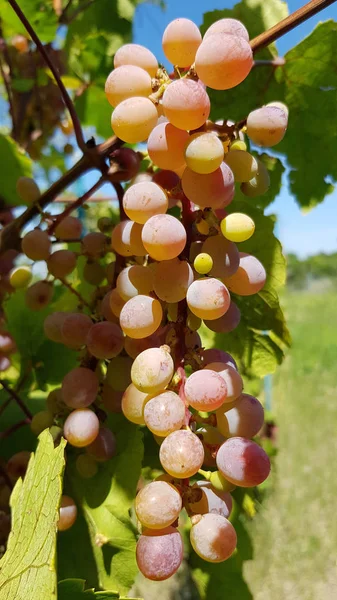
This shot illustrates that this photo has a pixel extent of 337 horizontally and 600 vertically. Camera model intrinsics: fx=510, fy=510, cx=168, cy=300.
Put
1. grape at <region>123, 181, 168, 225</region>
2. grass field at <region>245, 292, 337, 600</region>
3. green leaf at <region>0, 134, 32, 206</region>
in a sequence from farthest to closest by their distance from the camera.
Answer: grass field at <region>245, 292, 337, 600</region>
green leaf at <region>0, 134, 32, 206</region>
grape at <region>123, 181, 168, 225</region>

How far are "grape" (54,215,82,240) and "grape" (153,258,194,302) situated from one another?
0.67 feet

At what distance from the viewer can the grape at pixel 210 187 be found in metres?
0.37

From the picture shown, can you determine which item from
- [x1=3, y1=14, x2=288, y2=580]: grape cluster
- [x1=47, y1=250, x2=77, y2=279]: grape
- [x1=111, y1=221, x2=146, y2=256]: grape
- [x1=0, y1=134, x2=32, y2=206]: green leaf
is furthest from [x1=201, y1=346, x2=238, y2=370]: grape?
[x1=0, y1=134, x2=32, y2=206]: green leaf

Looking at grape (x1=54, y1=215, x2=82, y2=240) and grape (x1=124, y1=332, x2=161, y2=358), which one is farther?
grape (x1=54, y1=215, x2=82, y2=240)

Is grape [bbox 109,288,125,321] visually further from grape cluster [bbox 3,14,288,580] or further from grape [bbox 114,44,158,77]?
grape [bbox 114,44,158,77]

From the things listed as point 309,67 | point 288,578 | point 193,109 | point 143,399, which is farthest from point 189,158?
point 288,578

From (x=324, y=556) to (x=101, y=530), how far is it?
2.24 m

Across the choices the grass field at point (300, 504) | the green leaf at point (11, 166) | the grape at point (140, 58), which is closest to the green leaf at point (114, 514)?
the grape at point (140, 58)

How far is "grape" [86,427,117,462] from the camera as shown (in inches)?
18.0

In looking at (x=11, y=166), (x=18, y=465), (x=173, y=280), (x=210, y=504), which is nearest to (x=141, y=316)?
(x=173, y=280)

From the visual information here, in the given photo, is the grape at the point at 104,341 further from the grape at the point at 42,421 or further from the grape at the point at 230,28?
the grape at the point at 230,28

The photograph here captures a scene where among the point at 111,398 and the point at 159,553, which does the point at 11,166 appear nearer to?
the point at 111,398

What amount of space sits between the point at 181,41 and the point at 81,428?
1.06 ft

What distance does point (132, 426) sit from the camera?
1.58 ft
